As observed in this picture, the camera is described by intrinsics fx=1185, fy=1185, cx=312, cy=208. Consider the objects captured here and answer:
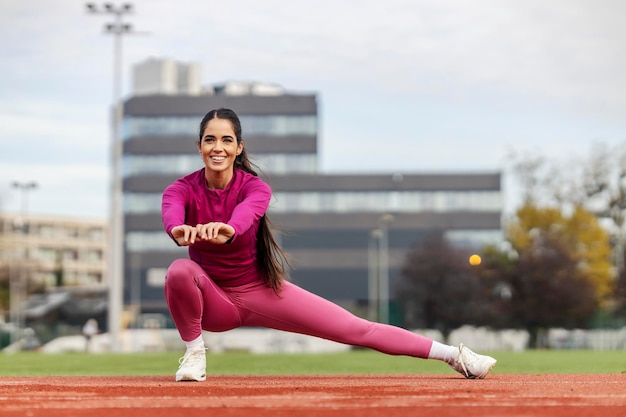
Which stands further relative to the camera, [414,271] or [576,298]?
[414,271]

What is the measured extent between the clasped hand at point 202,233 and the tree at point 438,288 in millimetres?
58033

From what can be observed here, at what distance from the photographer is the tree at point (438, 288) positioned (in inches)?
2552

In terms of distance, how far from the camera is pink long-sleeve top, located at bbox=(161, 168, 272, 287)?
768 cm

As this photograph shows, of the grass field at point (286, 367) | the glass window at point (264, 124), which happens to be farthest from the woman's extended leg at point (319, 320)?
the glass window at point (264, 124)

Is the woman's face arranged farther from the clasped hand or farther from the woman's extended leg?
the woman's extended leg

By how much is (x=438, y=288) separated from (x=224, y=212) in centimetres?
5914

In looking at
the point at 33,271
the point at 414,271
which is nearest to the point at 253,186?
the point at 414,271

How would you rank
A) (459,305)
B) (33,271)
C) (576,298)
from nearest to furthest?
(576,298) < (459,305) < (33,271)

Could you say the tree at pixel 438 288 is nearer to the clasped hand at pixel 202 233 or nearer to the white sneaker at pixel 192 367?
the white sneaker at pixel 192 367

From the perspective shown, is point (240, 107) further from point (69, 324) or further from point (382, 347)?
point (382, 347)

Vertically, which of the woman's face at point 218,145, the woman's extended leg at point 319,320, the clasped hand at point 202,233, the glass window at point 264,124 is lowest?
the woman's extended leg at point 319,320

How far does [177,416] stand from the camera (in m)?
5.41

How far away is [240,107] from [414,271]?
112 ft

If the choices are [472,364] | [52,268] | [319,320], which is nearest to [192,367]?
[319,320]
